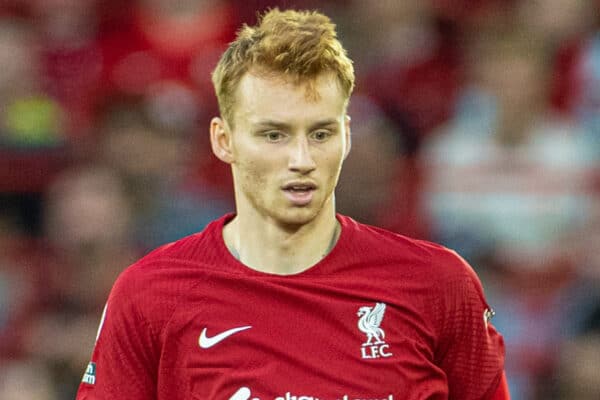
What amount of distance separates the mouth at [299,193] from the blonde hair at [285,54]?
0.93ft

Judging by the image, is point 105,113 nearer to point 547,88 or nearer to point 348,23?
point 348,23

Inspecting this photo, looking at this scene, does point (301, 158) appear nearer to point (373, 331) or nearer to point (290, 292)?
point (290, 292)

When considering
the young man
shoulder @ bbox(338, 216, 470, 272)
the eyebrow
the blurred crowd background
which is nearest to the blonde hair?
the young man

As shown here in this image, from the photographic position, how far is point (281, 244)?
3.31 metres

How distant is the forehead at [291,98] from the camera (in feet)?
10.3

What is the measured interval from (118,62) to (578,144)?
9.21 feet

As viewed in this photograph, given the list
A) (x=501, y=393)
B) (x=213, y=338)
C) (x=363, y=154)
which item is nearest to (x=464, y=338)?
(x=501, y=393)

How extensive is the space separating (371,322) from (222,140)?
67 centimetres

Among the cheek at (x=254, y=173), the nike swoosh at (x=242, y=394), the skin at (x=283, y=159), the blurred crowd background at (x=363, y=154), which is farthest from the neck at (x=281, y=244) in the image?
the blurred crowd background at (x=363, y=154)

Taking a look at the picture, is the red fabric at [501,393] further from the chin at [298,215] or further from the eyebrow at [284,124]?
the eyebrow at [284,124]

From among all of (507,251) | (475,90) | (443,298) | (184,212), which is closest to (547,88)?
(475,90)

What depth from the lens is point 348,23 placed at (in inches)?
290

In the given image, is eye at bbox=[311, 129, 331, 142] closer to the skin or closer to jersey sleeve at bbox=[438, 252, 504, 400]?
the skin

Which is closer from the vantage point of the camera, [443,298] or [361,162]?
[443,298]
